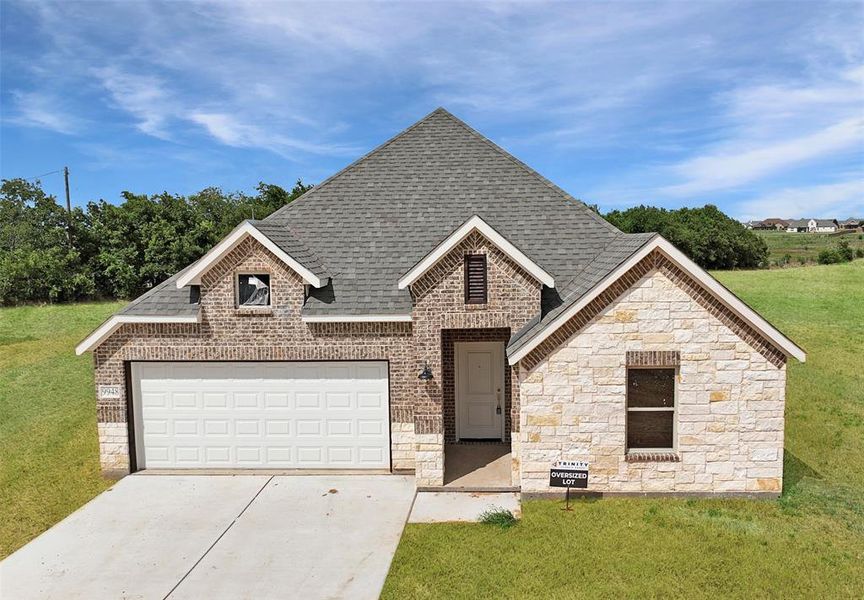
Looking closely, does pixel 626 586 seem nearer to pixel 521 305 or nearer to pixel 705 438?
pixel 705 438

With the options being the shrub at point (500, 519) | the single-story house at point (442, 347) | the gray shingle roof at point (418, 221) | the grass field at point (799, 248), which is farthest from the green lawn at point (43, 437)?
the grass field at point (799, 248)

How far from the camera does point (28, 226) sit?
45.0 m

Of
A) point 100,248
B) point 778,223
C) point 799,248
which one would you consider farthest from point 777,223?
point 100,248

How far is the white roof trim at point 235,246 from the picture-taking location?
13.3 meters

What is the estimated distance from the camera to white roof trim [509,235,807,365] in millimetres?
11242

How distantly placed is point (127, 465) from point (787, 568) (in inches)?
526

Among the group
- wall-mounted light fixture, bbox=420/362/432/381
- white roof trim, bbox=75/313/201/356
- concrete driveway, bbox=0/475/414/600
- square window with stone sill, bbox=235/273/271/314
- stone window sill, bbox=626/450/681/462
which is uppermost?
square window with stone sill, bbox=235/273/271/314

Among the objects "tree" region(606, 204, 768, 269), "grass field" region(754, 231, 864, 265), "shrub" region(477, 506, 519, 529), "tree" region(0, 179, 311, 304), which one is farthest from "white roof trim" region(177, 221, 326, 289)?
"grass field" region(754, 231, 864, 265)

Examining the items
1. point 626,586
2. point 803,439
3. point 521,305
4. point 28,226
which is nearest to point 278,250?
point 521,305

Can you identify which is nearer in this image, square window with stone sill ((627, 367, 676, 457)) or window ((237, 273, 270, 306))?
square window with stone sill ((627, 367, 676, 457))

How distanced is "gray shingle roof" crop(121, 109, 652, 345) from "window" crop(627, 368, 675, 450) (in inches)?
83.8

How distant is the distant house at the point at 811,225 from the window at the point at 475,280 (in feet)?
540

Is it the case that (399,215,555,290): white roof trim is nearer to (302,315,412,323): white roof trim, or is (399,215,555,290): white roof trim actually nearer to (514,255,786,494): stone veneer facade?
(302,315,412,323): white roof trim

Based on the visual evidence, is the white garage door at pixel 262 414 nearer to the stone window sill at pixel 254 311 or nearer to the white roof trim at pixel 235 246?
the stone window sill at pixel 254 311
